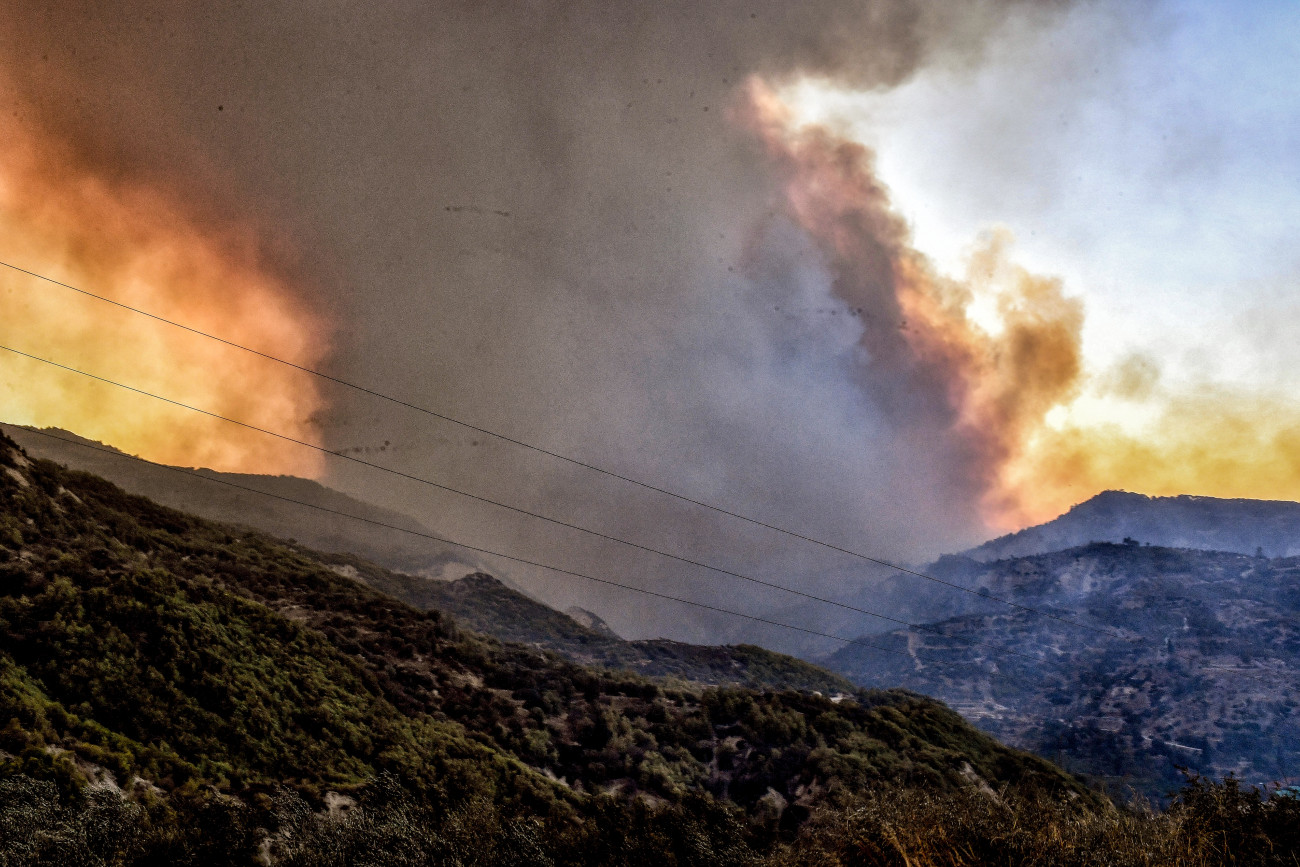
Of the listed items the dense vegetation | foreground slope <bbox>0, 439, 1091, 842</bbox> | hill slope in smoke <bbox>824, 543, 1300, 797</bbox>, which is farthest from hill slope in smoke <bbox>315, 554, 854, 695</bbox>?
hill slope in smoke <bbox>824, 543, 1300, 797</bbox>

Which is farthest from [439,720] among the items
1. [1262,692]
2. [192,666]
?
[1262,692]

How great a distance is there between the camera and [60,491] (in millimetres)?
36969

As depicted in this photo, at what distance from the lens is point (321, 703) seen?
27500 millimetres

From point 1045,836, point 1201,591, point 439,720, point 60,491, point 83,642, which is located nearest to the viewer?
point 1045,836

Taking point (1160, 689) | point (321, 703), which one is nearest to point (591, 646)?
point (321, 703)

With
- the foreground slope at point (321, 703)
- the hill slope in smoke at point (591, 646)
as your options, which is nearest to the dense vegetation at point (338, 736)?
the foreground slope at point (321, 703)

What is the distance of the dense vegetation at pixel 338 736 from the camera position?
16.1 metres

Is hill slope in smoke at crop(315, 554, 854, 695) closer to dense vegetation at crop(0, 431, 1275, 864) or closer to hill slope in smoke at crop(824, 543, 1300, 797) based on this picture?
dense vegetation at crop(0, 431, 1275, 864)

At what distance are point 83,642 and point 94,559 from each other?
1012 cm

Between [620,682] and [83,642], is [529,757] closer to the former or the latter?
[620,682]

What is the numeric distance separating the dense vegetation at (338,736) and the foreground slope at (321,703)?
A: 0.42 feet

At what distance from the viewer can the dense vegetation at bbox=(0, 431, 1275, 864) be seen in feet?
52.9

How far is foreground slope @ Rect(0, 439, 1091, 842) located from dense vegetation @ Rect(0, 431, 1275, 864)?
0.42 ft

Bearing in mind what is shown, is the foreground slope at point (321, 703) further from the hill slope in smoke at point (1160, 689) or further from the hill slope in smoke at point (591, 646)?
the hill slope in smoke at point (1160, 689)
